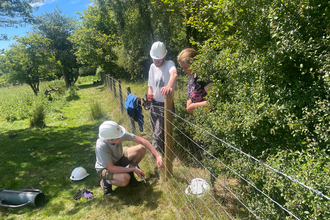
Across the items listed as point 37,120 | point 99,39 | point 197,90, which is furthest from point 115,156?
point 99,39

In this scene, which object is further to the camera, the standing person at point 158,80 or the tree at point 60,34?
the tree at point 60,34

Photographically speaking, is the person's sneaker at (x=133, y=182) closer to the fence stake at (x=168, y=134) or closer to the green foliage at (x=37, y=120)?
the fence stake at (x=168, y=134)

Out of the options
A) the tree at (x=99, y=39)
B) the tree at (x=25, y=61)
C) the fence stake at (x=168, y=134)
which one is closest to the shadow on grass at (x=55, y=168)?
the fence stake at (x=168, y=134)

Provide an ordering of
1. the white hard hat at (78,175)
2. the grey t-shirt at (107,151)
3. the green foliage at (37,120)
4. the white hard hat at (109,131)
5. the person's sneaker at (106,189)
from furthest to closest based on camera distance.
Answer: the green foliage at (37,120), the white hard hat at (78,175), the person's sneaker at (106,189), the grey t-shirt at (107,151), the white hard hat at (109,131)

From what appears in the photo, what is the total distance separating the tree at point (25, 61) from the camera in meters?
12.7

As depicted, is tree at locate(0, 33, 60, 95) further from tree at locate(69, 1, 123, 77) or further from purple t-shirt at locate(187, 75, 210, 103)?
purple t-shirt at locate(187, 75, 210, 103)

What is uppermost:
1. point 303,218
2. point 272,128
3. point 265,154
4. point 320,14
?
point 320,14

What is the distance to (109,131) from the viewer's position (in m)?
2.74

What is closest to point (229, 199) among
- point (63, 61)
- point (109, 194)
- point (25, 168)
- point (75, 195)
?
point (109, 194)

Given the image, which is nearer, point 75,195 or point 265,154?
point 265,154

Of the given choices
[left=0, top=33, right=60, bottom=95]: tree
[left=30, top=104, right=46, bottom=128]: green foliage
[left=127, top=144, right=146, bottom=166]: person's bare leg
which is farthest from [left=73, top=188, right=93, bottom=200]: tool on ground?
[left=0, top=33, right=60, bottom=95]: tree

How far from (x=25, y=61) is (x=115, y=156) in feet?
44.0

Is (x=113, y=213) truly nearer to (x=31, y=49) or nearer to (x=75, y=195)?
(x=75, y=195)

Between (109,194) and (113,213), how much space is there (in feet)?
1.21
